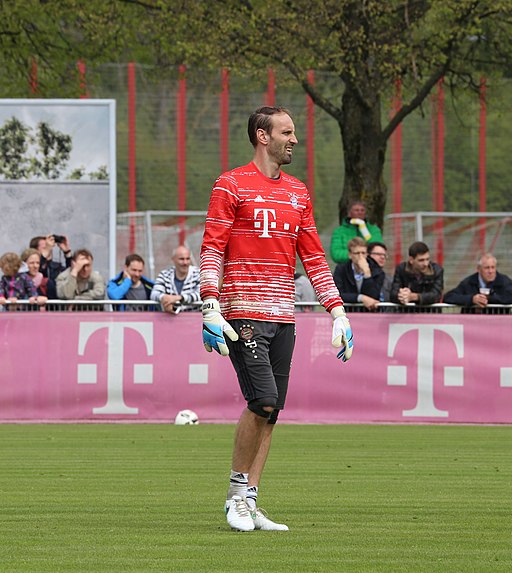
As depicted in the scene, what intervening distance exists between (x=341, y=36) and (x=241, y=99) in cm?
1070

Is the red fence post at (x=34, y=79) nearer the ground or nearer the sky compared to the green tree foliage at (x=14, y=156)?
nearer the sky

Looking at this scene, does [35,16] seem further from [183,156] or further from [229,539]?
[229,539]

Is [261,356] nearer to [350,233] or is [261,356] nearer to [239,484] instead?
[239,484]

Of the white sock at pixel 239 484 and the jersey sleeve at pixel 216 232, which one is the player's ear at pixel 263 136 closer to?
the jersey sleeve at pixel 216 232

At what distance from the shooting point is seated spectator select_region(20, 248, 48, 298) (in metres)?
18.6

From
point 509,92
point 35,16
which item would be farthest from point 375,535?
point 509,92

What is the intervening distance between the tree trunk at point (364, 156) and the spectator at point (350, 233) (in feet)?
20.5

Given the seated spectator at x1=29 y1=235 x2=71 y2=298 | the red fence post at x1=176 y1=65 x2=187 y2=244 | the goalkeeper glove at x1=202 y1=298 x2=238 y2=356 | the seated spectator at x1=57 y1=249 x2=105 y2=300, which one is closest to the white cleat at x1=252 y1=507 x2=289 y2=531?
the goalkeeper glove at x1=202 y1=298 x2=238 y2=356

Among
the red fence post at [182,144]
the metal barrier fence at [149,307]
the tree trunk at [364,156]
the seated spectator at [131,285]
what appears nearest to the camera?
the metal barrier fence at [149,307]

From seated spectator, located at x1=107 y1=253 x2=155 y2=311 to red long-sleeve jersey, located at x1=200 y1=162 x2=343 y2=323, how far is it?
33.1 ft

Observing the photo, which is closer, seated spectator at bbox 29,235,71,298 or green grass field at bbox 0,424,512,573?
green grass field at bbox 0,424,512,573

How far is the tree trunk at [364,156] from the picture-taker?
26.6 m

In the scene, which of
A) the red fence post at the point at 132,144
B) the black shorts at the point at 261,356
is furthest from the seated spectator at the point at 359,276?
the red fence post at the point at 132,144

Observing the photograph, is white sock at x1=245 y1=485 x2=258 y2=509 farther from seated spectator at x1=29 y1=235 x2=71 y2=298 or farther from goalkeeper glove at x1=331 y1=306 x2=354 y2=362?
seated spectator at x1=29 y1=235 x2=71 y2=298
